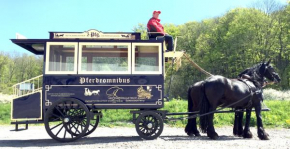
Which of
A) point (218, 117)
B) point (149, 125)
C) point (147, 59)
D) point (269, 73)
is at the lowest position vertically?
point (218, 117)

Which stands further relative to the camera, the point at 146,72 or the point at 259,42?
the point at 259,42

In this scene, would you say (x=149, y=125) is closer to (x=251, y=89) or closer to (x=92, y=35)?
(x=92, y=35)

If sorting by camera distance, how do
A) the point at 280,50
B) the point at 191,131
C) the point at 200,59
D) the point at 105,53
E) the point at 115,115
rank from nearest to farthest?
the point at 105,53
the point at 191,131
the point at 115,115
the point at 280,50
the point at 200,59

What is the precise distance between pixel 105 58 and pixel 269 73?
5085mm

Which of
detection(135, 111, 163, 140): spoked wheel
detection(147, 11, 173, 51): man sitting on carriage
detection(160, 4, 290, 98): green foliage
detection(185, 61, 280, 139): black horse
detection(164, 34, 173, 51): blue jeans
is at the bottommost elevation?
detection(135, 111, 163, 140): spoked wheel

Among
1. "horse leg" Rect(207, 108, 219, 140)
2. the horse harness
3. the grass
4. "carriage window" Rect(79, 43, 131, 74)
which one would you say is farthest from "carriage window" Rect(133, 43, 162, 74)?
the grass

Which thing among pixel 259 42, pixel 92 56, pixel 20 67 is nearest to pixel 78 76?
pixel 92 56

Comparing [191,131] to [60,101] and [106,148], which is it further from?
[60,101]

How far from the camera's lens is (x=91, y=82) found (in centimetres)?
713

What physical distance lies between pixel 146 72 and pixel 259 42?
2763 centimetres

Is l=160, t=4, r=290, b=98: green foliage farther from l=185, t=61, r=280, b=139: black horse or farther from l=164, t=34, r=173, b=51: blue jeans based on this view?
l=164, t=34, r=173, b=51: blue jeans

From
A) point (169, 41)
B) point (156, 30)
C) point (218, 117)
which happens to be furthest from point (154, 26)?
point (218, 117)

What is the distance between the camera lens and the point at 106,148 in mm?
6066

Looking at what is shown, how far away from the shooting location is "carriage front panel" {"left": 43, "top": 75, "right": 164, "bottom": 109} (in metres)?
7.07
